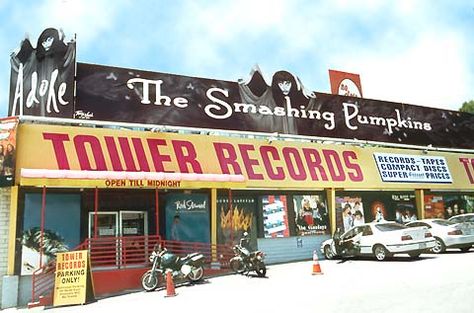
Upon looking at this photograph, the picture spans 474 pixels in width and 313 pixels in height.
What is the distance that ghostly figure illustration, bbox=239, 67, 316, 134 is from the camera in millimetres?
21141

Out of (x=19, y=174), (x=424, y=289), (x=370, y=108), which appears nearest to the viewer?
(x=424, y=289)

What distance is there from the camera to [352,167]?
2183cm

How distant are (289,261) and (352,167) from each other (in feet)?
18.7

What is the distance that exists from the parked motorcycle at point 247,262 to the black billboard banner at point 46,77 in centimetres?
816

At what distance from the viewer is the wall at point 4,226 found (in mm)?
14336

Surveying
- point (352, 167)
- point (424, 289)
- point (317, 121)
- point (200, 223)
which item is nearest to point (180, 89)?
point (200, 223)

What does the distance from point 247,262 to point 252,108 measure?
327 inches

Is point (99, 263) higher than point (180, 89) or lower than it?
lower

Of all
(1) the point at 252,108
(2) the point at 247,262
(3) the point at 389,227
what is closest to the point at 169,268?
(2) the point at 247,262

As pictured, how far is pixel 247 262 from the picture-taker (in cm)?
1501

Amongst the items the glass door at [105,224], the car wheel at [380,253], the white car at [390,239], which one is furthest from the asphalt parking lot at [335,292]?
the glass door at [105,224]

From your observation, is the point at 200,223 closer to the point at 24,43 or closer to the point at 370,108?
the point at 24,43

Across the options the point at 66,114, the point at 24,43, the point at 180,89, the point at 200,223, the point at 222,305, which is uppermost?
the point at 24,43

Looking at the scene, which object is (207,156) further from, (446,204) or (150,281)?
(446,204)
